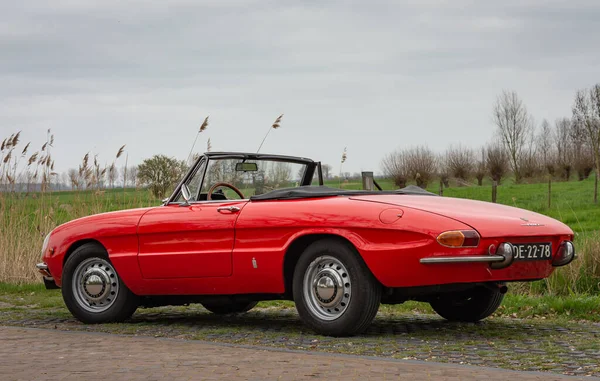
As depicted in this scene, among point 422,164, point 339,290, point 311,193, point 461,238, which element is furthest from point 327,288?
point 422,164

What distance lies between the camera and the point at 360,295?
271 inches

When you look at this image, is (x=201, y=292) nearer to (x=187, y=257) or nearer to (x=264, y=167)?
(x=187, y=257)

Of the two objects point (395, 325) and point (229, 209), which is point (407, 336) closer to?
point (395, 325)

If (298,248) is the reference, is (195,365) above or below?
below

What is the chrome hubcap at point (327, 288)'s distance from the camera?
23.0ft

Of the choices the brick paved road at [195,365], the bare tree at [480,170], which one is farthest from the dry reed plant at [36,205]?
the bare tree at [480,170]

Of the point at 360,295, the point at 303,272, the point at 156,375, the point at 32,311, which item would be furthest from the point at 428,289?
the point at 32,311

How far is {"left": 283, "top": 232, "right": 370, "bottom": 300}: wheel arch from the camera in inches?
278

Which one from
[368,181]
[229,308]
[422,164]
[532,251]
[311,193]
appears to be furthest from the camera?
[422,164]

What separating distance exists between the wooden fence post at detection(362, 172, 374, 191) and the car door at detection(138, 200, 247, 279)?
1.21 meters

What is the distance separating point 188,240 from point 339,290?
1.60 meters

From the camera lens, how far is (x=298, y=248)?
7.40 metres

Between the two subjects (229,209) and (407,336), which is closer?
(407,336)

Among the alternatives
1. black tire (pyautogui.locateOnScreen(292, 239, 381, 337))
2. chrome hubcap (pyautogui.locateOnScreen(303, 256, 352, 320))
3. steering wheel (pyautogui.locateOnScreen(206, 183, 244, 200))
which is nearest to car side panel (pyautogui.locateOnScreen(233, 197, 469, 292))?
black tire (pyautogui.locateOnScreen(292, 239, 381, 337))
